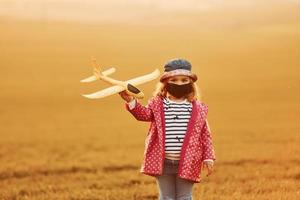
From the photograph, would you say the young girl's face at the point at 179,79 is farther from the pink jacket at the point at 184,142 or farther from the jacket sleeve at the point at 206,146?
the jacket sleeve at the point at 206,146

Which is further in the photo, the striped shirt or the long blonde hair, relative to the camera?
the long blonde hair

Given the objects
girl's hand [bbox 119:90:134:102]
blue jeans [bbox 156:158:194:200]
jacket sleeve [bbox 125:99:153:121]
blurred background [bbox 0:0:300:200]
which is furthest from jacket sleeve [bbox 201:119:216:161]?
blurred background [bbox 0:0:300:200]

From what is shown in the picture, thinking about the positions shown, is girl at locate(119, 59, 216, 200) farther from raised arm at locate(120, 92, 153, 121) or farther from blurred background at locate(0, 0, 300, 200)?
blurred background at locate(0, 0, 300, 200)

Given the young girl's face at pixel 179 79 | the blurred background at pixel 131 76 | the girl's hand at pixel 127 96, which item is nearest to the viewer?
the girl's hand at pixel 127 96

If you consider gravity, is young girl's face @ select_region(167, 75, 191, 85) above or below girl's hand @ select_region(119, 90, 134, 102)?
above

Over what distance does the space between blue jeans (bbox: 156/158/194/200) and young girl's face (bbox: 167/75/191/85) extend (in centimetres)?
34

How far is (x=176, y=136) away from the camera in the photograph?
3168 millimetres

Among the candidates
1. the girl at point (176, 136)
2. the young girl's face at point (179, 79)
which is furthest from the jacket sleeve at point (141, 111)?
the young girl's face at point (179, 79)

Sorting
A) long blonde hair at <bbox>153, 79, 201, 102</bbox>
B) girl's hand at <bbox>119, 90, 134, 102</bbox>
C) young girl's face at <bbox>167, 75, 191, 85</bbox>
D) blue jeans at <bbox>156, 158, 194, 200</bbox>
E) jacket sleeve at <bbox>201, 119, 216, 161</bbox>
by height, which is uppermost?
young girl's face at <bbox>167, 75, 191, 85</bbox>

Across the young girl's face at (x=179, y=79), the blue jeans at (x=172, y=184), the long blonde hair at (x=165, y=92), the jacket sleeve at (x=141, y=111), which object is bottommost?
the blue jeans at (x=172, y=184)

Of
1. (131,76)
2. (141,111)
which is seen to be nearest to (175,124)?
(141,111)

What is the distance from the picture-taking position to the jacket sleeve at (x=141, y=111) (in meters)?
3.14

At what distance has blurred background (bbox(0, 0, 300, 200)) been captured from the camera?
5055 millimetres

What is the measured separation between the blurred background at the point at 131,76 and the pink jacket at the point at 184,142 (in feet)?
5.75
